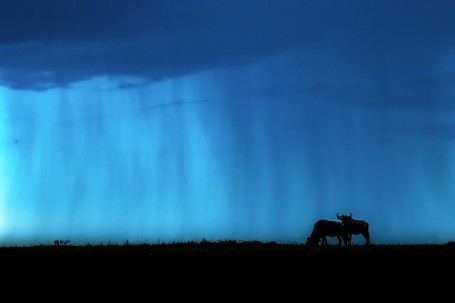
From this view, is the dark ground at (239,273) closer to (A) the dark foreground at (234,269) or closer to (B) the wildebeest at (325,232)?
(A) the dark foreground at (234,269)

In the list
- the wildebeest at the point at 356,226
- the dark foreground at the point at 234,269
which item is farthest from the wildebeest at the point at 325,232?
the dark foreground at the point at 234,269

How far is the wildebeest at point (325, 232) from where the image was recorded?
34.2m

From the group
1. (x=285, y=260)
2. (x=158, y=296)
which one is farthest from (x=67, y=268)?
(x=285, y=260)

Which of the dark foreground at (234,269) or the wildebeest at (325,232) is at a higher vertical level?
the wildebeest at (325,232)

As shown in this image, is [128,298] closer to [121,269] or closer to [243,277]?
[243,277]

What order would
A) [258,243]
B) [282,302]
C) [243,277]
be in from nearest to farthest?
1. [282,302]
2. [243,277]
3. [258,243]

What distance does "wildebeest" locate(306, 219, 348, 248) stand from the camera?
3425cm

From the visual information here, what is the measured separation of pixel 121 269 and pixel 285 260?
23.4ft

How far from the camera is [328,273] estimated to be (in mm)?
18328

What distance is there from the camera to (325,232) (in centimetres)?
3472

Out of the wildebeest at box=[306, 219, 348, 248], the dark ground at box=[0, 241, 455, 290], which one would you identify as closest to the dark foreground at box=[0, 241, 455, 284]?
the dark ground at box=[0, 241, 455, 290]

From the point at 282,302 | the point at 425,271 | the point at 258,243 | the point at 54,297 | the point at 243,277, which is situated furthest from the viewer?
the point at 258,243

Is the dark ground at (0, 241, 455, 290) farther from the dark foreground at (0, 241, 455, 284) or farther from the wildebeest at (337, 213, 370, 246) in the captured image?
the wildebeest at (337, 213, 370, 246)

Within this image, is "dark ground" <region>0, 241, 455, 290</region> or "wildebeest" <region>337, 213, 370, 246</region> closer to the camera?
"dark ground" <region>0, 241, 455, 290</region>
